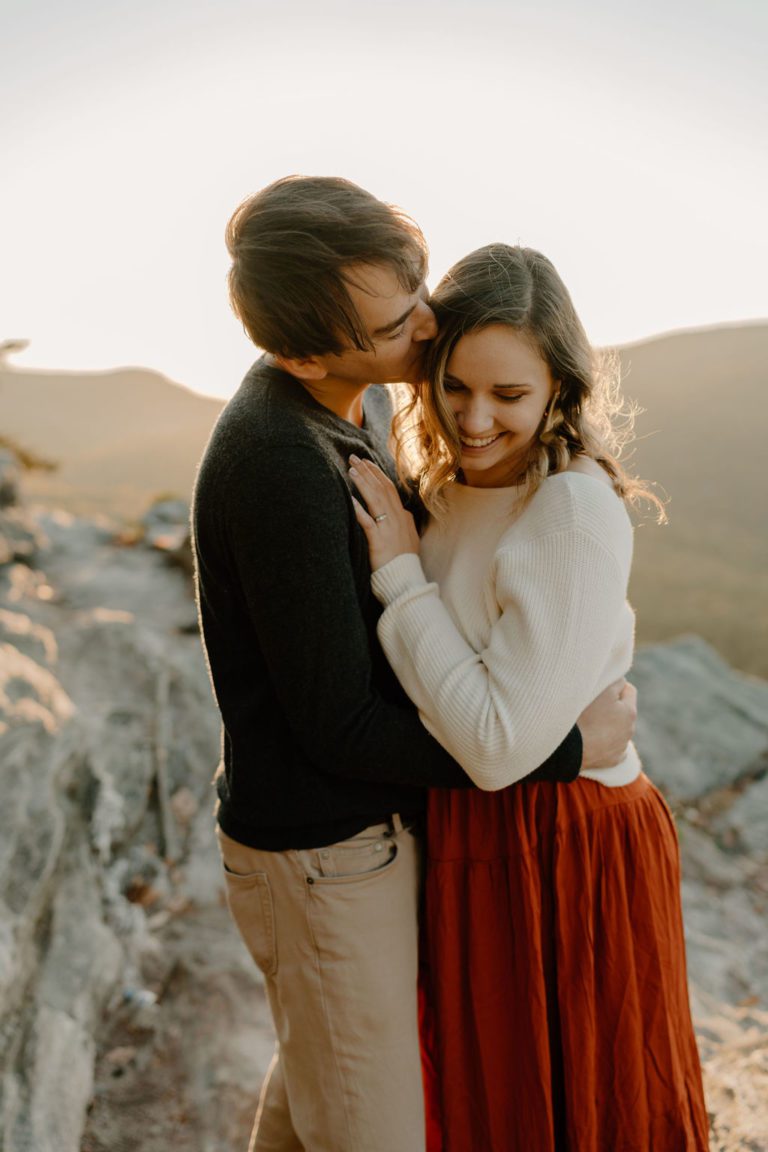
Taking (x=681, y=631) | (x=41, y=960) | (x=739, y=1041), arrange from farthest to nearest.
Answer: (x=681, y=631), (x=739, y=1041), (x=41, y=960)

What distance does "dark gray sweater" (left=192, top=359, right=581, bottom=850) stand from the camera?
147 centimetres

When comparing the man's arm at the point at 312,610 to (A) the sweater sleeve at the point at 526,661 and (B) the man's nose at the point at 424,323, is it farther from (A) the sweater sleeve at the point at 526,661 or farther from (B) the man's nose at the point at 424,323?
(B) the man's nose at the point at 424,323

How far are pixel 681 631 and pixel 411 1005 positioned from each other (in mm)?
11474

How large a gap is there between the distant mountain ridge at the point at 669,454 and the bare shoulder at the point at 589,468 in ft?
0.79

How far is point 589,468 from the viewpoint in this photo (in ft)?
5.81

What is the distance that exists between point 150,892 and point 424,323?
9.94 ft

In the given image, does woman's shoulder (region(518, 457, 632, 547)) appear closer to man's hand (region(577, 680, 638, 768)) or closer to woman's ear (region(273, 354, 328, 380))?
Answer: man's hand (region(577, 680, 638, 768))

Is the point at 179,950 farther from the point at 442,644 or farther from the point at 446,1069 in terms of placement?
the point at 442,644

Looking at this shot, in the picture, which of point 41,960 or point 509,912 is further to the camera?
point 41,960

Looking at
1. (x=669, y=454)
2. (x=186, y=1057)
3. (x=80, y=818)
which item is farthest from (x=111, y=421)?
(x=186, y=1057)

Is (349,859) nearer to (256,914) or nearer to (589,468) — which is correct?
(256,914)

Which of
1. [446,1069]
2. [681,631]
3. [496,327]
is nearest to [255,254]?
[496,327]

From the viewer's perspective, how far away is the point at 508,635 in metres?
1.58

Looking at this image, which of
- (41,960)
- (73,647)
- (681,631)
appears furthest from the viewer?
(681,631)
